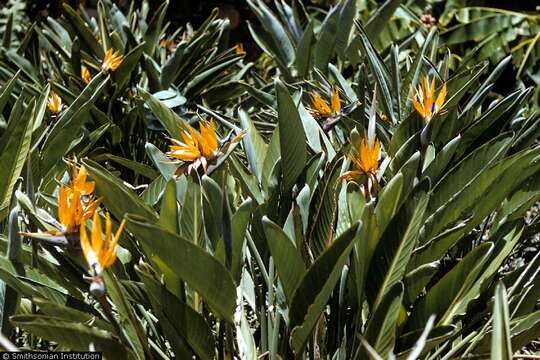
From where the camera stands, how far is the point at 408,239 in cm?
140

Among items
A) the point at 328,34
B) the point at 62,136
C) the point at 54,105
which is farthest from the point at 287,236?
the point at 328,34

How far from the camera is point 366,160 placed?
4.91 ft

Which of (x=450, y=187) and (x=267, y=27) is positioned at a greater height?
(x=267, y=27)

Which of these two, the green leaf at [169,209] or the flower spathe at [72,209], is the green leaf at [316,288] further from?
the flower spathe at [72,209]

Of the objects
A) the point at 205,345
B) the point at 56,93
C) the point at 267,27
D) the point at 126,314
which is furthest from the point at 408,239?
the point at 267,27

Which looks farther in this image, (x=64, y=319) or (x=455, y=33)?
(x=455, y=33)

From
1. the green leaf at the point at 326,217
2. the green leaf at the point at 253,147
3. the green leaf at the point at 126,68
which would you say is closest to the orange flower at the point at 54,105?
the green leaf at the point at 126,68

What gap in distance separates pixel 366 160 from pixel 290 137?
0.17m

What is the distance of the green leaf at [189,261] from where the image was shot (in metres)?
1.17

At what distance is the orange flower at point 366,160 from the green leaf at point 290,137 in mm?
114

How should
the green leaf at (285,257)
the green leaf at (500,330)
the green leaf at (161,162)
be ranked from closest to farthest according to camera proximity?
the green leaf at (500,330)
the green leaf at (285,257)
the green leaf at (161,162)

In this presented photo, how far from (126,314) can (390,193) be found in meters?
0.49

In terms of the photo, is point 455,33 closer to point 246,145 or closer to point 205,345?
point 246,145

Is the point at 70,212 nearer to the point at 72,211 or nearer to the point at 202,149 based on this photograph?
the point at 72,211
